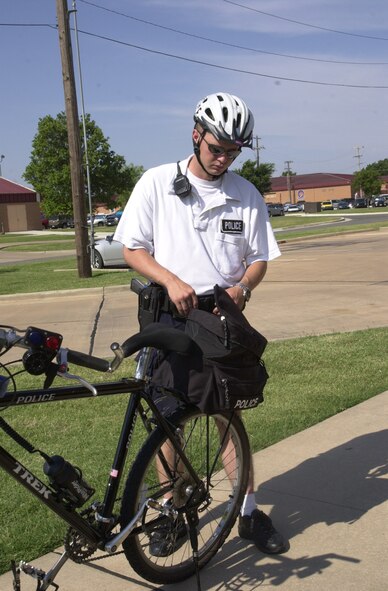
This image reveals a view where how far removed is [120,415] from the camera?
17.3 feet

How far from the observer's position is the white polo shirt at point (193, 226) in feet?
10.4

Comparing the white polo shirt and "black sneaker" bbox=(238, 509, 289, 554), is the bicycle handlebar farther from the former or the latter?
"black sneaker" bbox=(238, 509, 289, 554)

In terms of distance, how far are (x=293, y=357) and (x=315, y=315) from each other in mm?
2680

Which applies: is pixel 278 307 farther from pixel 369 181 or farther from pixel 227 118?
pixel 369 181

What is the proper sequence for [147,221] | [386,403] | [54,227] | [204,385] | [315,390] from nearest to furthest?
1. [204,385]
2. [147,221]
3. [386,403]
4. [315,390]
5. [54,227]

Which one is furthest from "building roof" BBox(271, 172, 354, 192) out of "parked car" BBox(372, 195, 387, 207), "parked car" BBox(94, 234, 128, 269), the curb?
the curb

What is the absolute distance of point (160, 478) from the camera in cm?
298

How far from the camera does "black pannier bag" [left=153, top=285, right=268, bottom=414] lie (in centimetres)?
290

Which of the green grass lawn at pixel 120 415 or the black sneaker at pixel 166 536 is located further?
the green grass lawn at pixel 120 415

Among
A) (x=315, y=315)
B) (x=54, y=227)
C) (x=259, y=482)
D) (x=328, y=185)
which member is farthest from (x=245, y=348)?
(x=328, y=185)

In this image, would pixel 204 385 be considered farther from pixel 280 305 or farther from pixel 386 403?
pixel 280 305

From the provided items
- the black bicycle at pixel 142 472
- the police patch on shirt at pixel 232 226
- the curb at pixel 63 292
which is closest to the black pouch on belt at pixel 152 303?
the black bicycle at pixel 142 472

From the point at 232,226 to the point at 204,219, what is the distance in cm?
14

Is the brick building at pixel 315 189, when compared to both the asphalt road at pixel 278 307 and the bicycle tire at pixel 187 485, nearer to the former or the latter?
the asphalt road at pixel 278 307
